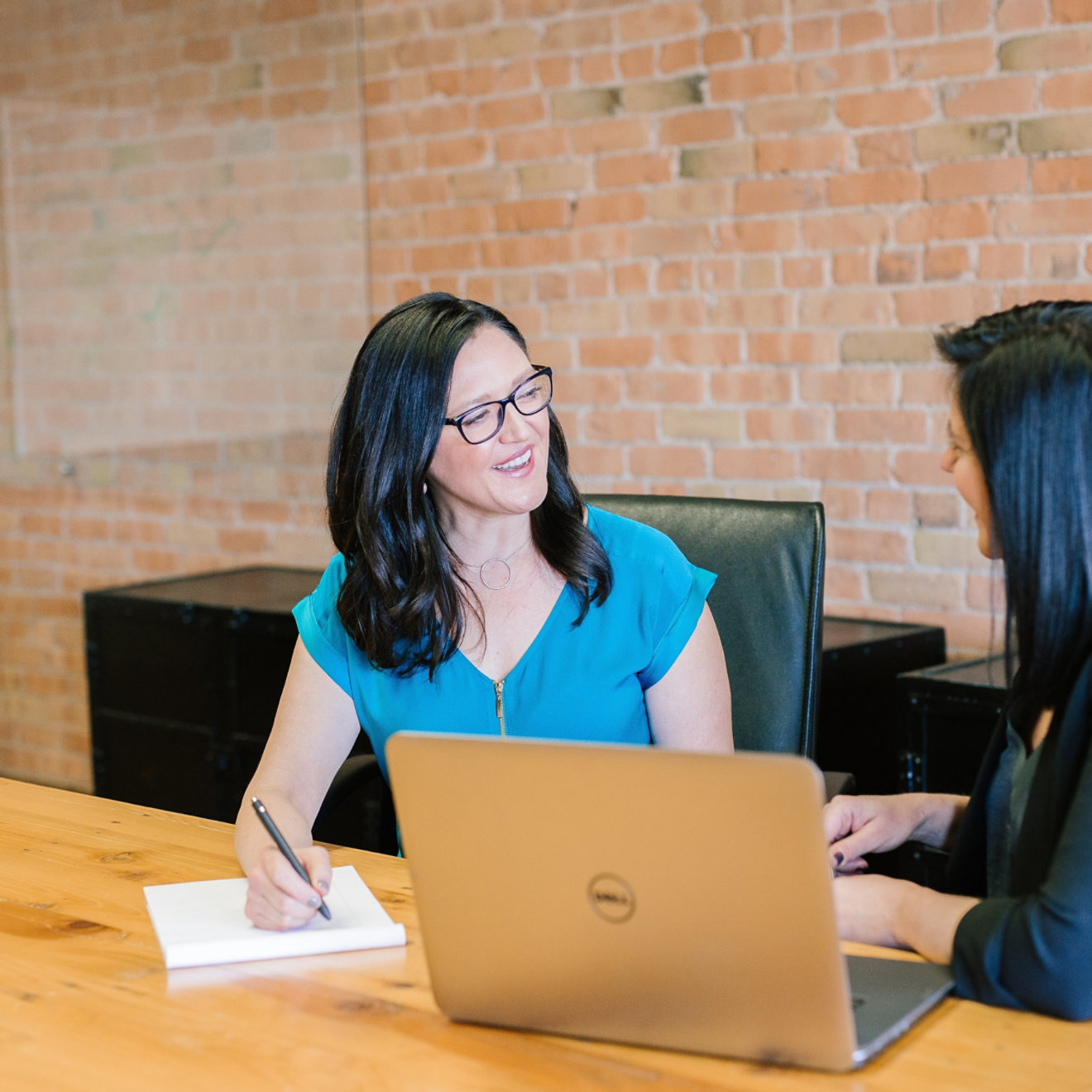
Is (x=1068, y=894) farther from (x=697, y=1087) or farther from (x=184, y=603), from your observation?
(x=184, y=603)

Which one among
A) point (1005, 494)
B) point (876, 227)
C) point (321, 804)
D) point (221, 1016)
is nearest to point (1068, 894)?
point (1005, 494)

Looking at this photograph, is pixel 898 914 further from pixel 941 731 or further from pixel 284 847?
pixel 941 731

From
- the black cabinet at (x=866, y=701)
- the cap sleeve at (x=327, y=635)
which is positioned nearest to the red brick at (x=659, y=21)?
the black cabinet at (x=866, y=701)

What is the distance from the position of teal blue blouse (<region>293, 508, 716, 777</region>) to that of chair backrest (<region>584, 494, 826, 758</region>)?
0.33 feet

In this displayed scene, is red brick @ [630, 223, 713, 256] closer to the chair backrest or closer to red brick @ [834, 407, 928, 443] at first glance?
red brick @ [834, 407, 928, 443]

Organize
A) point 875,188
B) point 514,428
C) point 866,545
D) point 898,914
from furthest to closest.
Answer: point 866,545 < point 875,188 < point 514,428 < point 898,914

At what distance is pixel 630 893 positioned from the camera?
0.96m

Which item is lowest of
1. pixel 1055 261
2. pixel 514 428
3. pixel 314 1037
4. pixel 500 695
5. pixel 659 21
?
pixel 314 1037

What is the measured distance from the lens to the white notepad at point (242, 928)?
124 centimetres

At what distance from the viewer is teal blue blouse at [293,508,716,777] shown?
175cm

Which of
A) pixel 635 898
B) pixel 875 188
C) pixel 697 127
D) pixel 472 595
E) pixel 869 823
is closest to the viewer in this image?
pixel 635 898

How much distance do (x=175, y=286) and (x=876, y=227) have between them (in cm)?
169

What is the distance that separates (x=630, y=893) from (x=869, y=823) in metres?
0.56

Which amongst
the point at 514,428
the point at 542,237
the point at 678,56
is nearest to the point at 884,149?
the point at 678,56
